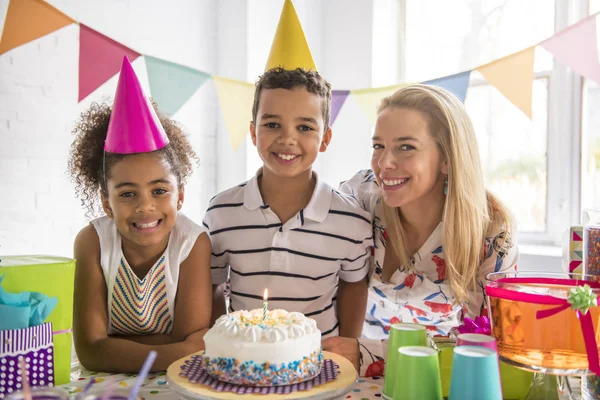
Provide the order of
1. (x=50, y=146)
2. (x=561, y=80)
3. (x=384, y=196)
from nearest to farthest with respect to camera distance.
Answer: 1. (x=384, y=196)
2. (x=50, y=146)
3. (x=561, y=80)

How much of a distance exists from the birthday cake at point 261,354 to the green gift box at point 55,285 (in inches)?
10.7

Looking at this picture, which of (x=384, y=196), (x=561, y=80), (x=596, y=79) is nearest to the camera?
(x=384, y=196)

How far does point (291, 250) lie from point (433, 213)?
1.49 feet

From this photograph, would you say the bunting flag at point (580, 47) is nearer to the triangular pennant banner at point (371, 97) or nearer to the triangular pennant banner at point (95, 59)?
the triangular pennant banner at point (371, 97)

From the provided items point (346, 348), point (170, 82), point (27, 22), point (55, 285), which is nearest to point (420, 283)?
point (346, 348)

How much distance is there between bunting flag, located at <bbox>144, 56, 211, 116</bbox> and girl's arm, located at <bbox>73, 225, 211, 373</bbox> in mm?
895

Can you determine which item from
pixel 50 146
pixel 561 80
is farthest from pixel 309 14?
pixel 50 146

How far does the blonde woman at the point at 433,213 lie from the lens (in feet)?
4.94

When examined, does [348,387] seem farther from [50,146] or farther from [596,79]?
[50,146]

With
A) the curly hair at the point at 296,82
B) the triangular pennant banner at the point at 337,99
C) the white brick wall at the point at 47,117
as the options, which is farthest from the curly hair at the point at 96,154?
the triangular pennant banner at the point at 337,99

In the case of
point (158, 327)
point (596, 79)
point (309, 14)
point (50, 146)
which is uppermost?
point (309, 14)

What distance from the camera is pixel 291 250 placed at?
1495 millimetres

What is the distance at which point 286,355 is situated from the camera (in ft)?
3.11

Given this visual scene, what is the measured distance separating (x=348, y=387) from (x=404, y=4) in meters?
2.87
